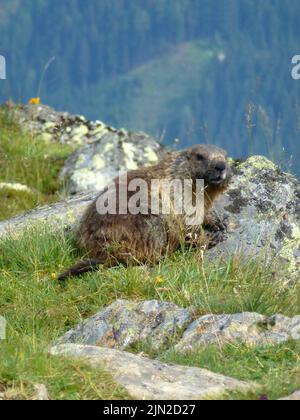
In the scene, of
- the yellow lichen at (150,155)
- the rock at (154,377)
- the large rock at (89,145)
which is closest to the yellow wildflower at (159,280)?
the rock at (154,377)

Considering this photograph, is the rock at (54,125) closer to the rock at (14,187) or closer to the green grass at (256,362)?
the rock at (14,187)

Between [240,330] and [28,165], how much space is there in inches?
323

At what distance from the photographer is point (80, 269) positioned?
868cm

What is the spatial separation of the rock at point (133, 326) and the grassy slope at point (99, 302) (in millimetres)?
136

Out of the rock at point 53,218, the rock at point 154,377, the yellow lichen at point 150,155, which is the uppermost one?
the yellow lichen at point 150,155

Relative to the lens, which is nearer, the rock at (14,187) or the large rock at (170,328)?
the large rock at (170,328)

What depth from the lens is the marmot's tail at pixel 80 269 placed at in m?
8.65

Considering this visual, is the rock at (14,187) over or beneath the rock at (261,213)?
beneath

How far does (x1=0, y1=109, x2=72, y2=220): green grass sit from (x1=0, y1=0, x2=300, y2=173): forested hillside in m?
50.0

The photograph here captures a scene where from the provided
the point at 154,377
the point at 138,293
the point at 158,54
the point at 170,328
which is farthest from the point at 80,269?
the point at 158,54

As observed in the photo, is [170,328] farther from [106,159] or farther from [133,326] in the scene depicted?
[106,159]

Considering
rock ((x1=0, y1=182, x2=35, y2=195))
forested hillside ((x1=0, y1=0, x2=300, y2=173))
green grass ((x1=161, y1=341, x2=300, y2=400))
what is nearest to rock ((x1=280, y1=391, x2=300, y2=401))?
green grass ((x1=161, y1=341, x2=300, y2=400))

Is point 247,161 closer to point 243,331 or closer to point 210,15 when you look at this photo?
point 243,331

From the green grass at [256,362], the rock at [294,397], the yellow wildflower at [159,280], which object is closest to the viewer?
the rock at [294,397]
